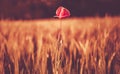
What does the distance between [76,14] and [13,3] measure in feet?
3.41

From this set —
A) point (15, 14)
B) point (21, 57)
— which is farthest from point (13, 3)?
point (21, 57)

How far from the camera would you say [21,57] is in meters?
1.43

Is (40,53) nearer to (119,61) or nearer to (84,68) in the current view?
(84,68)

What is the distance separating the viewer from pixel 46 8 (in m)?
5.87

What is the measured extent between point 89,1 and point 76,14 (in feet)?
1.15

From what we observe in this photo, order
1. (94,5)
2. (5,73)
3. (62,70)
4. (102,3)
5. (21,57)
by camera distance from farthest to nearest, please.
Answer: (94,5) < (102,3) < (21,57) < (5,73) < (62,70)

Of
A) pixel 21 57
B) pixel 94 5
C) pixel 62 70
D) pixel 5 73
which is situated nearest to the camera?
pixel 62 70

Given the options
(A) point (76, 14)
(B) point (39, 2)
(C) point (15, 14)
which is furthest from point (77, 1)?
(C) point (15, 14)

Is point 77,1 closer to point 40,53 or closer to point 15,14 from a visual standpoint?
point 15,14

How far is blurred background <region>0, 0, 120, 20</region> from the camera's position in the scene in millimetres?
5641

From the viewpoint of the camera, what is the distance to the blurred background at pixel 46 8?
564 cm

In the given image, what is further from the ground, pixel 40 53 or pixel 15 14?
pixel 40 53

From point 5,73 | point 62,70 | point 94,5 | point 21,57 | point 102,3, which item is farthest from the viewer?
point 94,5

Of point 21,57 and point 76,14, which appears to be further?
point 76,14
